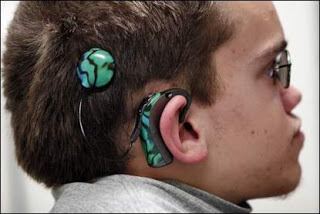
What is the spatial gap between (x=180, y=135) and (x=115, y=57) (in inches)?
5.6

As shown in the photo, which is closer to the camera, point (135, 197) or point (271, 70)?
point (135, 197)

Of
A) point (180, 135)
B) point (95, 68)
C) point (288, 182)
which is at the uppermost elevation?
point (95, 68)

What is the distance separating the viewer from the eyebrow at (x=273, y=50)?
0.60 meters

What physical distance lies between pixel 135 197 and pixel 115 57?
0.18 meters

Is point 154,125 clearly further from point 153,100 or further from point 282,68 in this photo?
point 282,68

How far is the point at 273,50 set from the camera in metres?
0.61

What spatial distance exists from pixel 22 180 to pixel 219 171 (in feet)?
2.29

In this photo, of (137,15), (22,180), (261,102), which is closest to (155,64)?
(137,15)

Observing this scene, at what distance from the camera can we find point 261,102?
605 millimetres

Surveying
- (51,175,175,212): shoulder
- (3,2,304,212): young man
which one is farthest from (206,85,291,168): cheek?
(51,175,175,212): shoulder

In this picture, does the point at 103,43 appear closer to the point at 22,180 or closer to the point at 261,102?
the point at 261,102

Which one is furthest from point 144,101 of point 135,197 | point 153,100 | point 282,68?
point 282,68

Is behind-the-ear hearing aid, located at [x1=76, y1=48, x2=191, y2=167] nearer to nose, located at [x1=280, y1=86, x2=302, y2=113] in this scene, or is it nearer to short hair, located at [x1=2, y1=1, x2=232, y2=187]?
short hair, located at [x1=2, y1=1, x2=232, y2=187]

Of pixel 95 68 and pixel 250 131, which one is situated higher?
pixel 95 68
